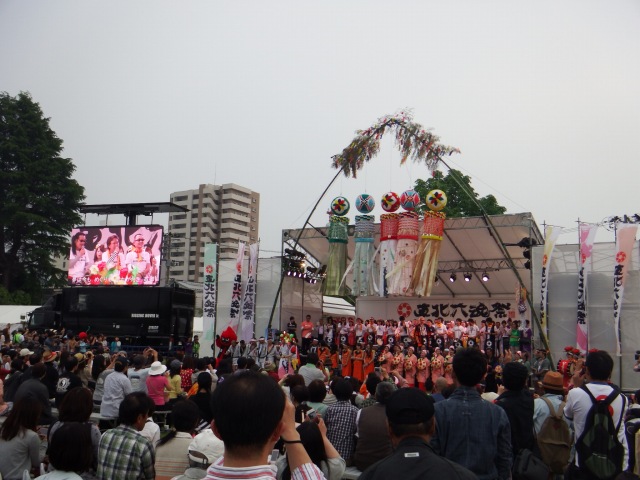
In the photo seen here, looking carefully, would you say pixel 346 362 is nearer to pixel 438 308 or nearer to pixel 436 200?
pixel 436 200

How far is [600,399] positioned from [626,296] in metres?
13.0

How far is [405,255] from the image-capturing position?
717 inches

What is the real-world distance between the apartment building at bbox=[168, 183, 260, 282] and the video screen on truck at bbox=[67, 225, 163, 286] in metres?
51.6

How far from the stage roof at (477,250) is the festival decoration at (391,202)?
4.75 feet

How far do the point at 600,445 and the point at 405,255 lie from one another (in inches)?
557

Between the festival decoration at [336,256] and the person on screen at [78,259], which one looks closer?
the festival decoration at [336,256]

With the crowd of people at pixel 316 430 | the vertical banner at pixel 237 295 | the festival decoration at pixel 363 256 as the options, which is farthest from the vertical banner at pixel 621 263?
the vertical banner at pixel 237 295

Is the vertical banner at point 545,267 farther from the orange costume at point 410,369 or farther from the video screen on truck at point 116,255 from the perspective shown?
the video screen on truck at point 116,255

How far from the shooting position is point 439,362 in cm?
1652

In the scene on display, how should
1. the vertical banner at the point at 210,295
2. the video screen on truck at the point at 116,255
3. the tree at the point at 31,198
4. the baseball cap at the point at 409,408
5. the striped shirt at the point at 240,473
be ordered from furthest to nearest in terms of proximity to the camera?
the tree at the point at 31,198, the video screen on truck at the point at 116,255, the vertical banner at the point at 210,295, the baseball cap at the point at 409,408, the striped shirt at the point at 240,473

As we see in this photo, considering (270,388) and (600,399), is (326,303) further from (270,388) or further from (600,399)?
(270,388)

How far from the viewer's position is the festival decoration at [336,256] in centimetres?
1950

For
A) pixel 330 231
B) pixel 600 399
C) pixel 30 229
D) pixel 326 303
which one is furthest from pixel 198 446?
pixel 30 229

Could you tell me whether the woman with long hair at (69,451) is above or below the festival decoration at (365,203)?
below
